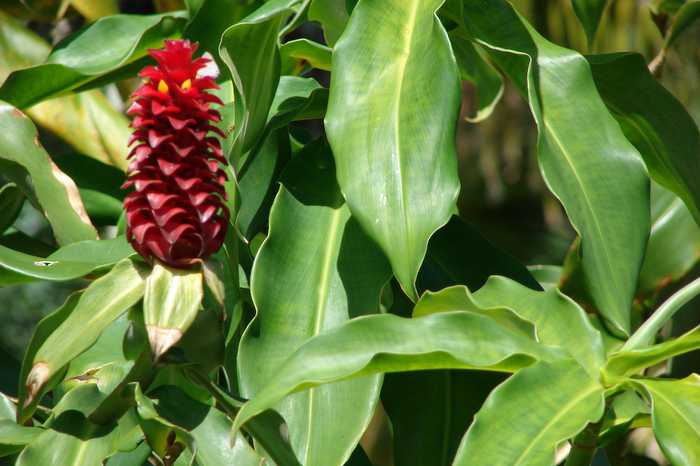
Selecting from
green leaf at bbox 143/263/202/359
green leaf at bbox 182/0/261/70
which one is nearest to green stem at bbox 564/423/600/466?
green leaf at bbox 143/263/202/359

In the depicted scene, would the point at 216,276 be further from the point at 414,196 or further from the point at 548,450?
the point at 548,450

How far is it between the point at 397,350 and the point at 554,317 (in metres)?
0.18

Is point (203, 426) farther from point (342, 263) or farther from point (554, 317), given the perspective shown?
point (554, 317)

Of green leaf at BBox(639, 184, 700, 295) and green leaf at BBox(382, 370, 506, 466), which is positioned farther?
green leaf at BBox(639, 184, 700, 295)

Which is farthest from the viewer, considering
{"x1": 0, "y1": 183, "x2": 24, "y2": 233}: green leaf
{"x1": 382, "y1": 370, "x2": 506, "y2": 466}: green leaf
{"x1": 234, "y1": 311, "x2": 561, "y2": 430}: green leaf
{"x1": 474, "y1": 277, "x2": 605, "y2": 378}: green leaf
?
{"x1": 0, "y1": 183, "x2": 24, "y2": 233}: green leaf

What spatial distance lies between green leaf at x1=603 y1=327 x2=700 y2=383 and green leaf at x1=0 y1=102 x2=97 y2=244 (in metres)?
0.52

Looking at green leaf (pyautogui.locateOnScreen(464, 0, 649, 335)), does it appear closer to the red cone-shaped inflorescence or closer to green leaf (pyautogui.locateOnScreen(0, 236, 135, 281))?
the red cone-shaped inflorescence

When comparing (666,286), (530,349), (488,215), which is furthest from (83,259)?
(488,215)

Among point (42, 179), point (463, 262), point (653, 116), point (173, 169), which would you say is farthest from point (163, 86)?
point (653, 116)

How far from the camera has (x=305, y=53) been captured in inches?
38.9

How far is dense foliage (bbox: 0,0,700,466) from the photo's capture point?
28.2 inches

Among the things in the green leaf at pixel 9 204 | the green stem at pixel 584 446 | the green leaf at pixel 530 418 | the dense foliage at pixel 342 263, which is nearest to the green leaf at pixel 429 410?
the dense foliage at pixel 342 263

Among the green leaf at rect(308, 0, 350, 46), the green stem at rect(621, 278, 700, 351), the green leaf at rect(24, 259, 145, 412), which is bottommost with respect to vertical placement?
the green stem at rect(621, 278, 700, 351)

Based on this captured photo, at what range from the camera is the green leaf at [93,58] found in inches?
41.3
